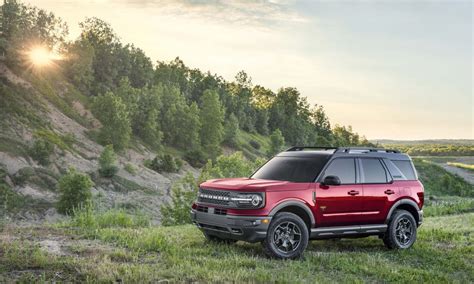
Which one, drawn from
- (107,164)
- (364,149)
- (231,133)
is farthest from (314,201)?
(231,133)

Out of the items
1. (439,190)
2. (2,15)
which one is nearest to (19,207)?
(2,15)

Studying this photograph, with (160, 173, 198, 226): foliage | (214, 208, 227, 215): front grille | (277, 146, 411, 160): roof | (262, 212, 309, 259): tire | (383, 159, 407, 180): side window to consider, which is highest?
(277, 146, 411, 160): roof

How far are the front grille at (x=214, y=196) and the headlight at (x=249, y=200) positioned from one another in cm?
31

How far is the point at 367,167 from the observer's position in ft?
40.5

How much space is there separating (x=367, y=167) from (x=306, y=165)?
4.98ft

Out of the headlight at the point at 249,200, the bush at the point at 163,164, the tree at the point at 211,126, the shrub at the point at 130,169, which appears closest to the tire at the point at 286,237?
the headlight at the point at 249,200

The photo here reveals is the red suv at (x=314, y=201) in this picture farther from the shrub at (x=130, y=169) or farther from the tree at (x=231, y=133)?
the tree at (x=231, y=133)

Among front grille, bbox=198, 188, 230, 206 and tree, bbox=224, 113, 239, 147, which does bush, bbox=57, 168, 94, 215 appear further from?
tree, bbox=224, 113, 239, 147

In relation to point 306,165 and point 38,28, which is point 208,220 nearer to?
point 306,165

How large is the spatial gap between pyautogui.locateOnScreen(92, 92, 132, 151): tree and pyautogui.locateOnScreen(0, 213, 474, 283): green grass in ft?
220

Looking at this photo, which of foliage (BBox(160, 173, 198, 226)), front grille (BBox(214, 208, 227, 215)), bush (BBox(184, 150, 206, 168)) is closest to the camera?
front grille (BBox(214, 208, 227, 215))

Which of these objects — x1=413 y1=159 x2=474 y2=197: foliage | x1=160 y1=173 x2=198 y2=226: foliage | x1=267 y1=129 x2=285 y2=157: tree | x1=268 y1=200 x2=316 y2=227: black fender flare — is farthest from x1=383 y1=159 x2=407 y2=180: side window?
x1=267 y1=129 x2=285 y2=157: tree

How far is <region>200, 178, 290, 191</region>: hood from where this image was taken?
A: 1062 cm

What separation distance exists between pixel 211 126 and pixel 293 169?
303 ft
